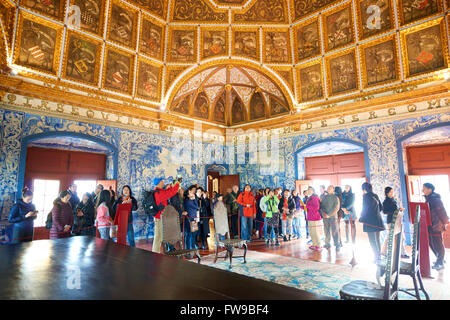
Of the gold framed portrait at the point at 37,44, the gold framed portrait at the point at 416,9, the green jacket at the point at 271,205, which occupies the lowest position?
the green jacket at the point at 271,205

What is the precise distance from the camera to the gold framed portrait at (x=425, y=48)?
817 cm

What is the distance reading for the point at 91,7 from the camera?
348 inches

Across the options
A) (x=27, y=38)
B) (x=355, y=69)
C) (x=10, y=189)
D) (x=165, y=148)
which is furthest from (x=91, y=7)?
(x=355, y=69)

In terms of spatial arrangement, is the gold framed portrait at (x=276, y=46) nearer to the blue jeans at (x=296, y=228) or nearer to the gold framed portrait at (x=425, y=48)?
the gold framed portrait at (x=425, y=48)

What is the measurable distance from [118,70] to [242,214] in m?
7.21

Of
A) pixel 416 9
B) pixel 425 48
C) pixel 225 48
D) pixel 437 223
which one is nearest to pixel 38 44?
pixel 225 48

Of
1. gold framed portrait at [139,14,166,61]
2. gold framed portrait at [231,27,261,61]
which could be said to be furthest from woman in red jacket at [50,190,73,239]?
gold framed portrait at [231,27,261,61]

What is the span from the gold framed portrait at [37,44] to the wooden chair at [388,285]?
974 centimetres

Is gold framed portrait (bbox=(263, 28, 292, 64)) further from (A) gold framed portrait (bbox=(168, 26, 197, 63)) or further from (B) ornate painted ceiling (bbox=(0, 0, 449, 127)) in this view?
(A) gold framed portrait (bbox=(168, 26, 197, 63))

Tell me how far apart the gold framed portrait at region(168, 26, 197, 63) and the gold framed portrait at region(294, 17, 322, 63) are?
14.7 ft

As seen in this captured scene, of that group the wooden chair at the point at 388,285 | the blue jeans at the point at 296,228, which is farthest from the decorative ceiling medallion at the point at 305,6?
the wooden chair at the point at 388,285

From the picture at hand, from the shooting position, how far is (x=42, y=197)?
27.5 feet

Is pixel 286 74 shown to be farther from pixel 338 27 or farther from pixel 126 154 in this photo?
pixel 126 154

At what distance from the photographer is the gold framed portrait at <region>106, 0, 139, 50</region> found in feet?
30.7
